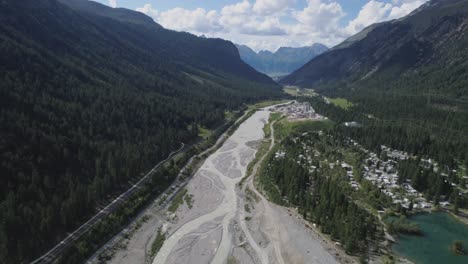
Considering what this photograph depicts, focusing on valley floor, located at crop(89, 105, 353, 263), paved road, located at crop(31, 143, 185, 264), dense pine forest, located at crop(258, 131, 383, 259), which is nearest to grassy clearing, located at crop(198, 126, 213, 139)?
dense pine forest, located at crop(258, 131, 383, 259)

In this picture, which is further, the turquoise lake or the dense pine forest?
the dense pine forest

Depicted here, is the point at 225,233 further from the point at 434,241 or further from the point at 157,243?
the point at 434,241

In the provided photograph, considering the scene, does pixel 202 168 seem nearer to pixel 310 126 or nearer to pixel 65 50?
pixel 310 126

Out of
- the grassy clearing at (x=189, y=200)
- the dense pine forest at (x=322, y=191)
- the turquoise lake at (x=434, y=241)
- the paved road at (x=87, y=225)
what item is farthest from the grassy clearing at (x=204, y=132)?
the turquoise lake at (x=434, y=241)

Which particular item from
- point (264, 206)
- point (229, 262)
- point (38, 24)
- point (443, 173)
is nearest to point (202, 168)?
point (264, 206)

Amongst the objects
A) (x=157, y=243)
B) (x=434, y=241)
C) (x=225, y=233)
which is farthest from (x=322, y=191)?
(x=157, y=243)

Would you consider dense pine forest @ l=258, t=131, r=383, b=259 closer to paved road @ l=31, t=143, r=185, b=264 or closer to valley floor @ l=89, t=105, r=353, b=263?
valley floor @ l=89, t=105, r=353, b=263
